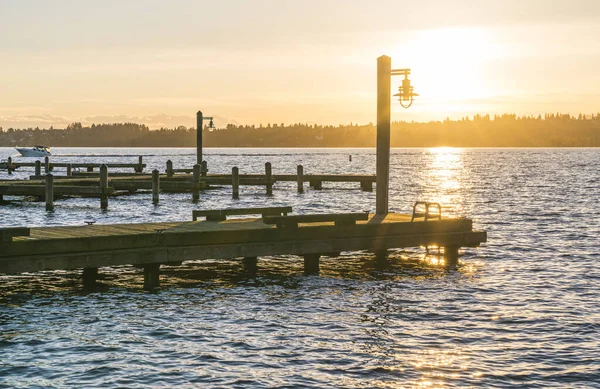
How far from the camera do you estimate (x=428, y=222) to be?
21.7 m

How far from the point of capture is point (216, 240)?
1909 centimetres

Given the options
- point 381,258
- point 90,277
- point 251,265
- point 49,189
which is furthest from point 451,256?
point 49,189

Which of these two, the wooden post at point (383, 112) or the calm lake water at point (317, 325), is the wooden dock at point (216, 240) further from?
the wooden post at point (383, 112)

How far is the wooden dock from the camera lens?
56.6 feet

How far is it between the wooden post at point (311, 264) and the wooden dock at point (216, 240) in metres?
0.03

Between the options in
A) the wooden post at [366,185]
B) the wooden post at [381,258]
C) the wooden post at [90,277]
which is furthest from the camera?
the wooden post at [366,185]

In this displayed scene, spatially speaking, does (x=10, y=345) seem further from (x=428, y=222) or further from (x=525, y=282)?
(x=525, y=282)

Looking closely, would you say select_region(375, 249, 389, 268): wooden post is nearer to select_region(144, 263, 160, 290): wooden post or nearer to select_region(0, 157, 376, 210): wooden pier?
select_region(144, 263, 160, 290): wooden post

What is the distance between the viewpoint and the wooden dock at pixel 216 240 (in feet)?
56.6

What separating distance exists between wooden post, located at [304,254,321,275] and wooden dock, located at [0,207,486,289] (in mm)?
27

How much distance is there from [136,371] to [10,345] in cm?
292

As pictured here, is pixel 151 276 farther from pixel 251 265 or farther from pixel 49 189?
pixel 49 189

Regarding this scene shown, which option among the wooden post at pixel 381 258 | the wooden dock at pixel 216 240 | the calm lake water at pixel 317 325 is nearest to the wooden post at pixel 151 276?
the wooden dock at pixel 216 240

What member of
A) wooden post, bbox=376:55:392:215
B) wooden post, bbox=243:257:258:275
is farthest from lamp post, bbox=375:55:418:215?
wooden post, bbox=243:257:258:275
